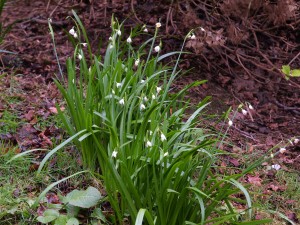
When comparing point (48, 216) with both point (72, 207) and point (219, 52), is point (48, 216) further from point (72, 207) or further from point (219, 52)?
point (219, 52)

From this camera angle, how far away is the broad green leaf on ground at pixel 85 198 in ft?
8.25

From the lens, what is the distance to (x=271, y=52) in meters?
4.82

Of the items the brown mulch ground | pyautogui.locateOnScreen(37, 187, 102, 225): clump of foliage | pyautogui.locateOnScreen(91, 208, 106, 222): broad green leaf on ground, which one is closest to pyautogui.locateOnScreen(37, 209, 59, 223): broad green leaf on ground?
Result: pyautogui.locateOnScreen(37, 187, 102, 225): clump of foliage

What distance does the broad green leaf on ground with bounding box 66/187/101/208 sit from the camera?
252 centimetres

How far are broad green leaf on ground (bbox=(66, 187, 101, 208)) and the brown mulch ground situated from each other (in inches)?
40.4

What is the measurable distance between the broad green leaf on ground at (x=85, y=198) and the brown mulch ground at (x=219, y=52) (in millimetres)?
1026

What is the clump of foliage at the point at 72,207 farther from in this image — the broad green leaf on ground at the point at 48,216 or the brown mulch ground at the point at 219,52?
the brown mulch ground at the point at 219,52

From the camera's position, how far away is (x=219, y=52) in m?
4.47

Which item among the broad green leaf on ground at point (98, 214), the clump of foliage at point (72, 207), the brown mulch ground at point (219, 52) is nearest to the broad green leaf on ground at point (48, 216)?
the clump of foliage at point (72, 207)

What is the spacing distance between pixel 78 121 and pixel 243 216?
1.11 m

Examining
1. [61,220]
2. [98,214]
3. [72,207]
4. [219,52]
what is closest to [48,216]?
[61,220]

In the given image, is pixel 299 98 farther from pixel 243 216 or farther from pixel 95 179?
pixel 95 179

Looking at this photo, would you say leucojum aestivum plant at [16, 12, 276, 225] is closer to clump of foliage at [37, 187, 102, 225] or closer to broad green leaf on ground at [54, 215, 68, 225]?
clump of foliage at [37, 187, 102, 225]

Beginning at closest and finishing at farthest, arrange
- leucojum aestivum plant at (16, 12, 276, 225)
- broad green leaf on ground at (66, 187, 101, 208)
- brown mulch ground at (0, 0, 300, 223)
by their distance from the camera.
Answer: leucojum aestivum plant at (16, 12, 276, 225), broad green leaf on ground at (66, 187, 101, 208), brown mulch ground at (0, 0, 300, 223)
